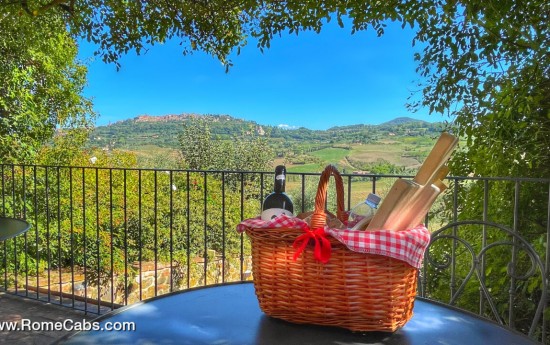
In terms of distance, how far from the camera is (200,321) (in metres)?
0.91

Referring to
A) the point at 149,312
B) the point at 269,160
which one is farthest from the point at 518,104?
the point at 269,160

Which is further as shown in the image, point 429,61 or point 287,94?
point 287,94

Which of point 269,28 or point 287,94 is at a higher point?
point 287,94

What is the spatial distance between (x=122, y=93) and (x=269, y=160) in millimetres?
11264

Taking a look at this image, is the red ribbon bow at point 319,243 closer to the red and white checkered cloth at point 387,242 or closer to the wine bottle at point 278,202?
the red and white checkered cloth at point 387,242

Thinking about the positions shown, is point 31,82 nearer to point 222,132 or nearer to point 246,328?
point 246,328

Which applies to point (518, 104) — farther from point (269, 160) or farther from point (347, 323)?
point (269, 160)

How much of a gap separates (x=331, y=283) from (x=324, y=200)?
149 mm

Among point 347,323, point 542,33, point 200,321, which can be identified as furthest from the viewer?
point 542,33

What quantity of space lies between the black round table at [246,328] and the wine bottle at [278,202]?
0.22 metres

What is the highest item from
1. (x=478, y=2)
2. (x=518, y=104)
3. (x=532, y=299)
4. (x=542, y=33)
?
(x=478, y=2)

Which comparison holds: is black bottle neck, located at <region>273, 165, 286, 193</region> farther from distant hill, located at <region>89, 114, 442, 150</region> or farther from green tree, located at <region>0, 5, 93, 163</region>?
distant hill, located at <region>89, 114, 442, 150</region>

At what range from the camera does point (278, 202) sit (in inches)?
36.4

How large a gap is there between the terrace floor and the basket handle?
2.34 metres
